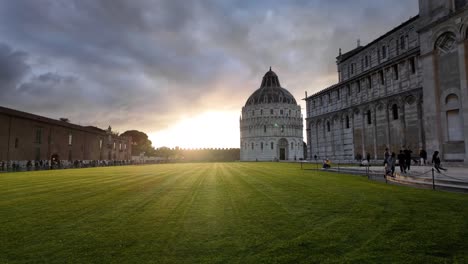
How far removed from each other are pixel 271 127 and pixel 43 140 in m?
83.1

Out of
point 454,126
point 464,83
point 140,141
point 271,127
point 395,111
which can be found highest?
point 271,127

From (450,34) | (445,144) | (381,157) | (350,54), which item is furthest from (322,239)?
(350,54)

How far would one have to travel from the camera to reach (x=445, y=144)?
21.8 meters

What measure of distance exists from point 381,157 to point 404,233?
120 ft

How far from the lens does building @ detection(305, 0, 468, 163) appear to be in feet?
69.9

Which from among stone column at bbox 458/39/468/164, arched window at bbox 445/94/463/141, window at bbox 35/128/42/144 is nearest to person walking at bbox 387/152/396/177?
stone column at bbox 458/39/468/164

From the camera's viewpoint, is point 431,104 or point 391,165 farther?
point 431,104

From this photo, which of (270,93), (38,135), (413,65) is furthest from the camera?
(270,93)

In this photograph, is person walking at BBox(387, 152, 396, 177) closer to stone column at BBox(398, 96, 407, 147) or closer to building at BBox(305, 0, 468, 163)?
building at BBox(305, 0, 468, 163)

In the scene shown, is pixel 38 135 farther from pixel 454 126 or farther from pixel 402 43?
pixel 402 43

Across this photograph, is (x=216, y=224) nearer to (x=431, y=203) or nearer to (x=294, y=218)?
(x=294, y=218)

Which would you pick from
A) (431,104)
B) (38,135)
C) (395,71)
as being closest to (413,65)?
(395,71)

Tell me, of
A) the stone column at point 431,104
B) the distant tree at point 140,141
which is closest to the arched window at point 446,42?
the stone column at point 431,104

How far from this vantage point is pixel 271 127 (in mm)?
115875
